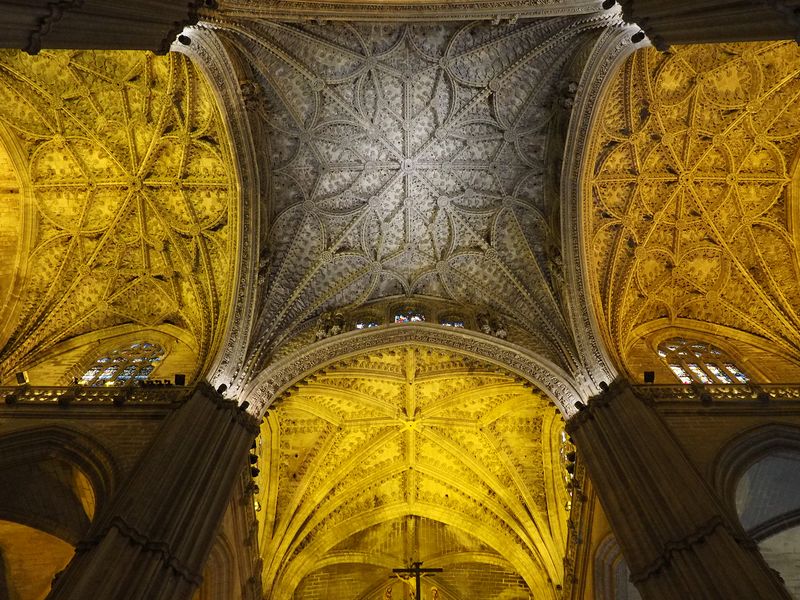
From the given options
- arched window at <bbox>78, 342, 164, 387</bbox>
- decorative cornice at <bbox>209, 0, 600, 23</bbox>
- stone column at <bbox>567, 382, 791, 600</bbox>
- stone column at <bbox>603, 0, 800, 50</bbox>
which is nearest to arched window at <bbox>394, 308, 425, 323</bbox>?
stone column at <bbox>567, 382, 791, 600</bbox>

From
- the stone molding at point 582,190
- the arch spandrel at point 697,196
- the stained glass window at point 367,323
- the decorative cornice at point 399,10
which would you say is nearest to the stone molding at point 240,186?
the decorative cornice at point 399,10

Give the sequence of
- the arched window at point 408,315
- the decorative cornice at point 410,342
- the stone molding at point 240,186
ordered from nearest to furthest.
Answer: the stone molding at point 240,186, the decorative cornice at point 410,342, the arched window at point 408,315

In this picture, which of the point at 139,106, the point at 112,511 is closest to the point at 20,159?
the point at 139,106

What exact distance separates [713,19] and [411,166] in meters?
9.80

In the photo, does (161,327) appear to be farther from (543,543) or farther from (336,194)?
(543,543)

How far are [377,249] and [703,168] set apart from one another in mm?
8962

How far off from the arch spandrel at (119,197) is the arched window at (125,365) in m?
0.99

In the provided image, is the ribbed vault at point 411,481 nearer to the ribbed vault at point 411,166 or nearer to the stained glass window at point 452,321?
the stained glass window at point 452,321

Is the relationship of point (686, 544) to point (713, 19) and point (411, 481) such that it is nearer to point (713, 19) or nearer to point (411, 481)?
point (713, 19)

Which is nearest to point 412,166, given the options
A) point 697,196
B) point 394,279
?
point 394,279

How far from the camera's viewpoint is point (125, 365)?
14.2 metres

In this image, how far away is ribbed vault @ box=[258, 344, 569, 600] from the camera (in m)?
15.1

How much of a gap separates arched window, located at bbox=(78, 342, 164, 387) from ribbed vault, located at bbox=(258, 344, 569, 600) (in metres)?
3.38

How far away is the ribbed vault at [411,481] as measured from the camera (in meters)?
15.1
